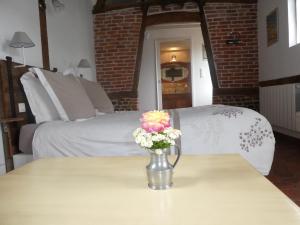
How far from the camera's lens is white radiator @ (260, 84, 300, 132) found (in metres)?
3.65

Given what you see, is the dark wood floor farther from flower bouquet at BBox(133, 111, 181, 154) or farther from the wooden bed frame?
the wooden bed frame

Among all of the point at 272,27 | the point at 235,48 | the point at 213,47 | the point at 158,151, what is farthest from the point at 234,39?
the point at 158,151

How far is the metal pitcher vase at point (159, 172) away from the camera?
0.95m

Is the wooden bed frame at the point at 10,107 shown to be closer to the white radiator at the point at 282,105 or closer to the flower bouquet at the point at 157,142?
the flower bouquet at the point at 157,142

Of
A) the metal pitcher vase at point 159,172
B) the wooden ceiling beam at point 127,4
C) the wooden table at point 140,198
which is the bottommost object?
the wooden table at point 140,198

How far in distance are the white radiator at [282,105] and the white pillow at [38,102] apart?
113 inches

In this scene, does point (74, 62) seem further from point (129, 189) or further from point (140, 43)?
point (129, 189)

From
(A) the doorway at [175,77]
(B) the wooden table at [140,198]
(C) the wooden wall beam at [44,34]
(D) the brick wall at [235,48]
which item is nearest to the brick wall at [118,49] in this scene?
(D) the brick wall at [235,48]

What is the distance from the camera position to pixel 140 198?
2.93 feet

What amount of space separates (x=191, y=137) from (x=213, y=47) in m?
3.50

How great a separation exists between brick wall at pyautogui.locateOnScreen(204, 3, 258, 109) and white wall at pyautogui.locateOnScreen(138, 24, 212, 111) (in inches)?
58.9

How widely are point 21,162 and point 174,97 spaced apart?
619 cm

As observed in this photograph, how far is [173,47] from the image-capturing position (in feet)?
25.8

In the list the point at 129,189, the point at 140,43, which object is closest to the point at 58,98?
the point at 129,189
